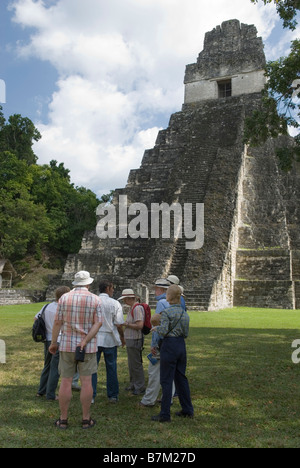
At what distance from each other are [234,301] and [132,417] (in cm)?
1271

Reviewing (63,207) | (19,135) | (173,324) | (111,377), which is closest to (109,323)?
(111,377)

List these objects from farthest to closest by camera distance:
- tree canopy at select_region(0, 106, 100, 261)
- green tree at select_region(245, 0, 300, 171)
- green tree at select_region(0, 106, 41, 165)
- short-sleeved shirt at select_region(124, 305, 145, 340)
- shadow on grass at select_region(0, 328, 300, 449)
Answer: green tree at select_region(0, 106, 41, 165), tree canopy at select_region(0, 106, 100, 261), green tree at select_region(245, 0, 300, 171), short-sleeved shirt at select_region(124, 305, 145, 340), shadow on grass at select_region(0, 328, 300, 449)

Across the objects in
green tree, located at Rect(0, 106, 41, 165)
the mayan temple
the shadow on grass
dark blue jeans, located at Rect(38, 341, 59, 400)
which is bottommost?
the shadow on grass

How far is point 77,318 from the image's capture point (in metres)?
4.30

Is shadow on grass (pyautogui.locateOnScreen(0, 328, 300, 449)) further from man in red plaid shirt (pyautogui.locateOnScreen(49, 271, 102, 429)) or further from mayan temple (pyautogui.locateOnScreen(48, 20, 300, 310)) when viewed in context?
mayan temple (pyautogui.locateOnScreen(48, 20, 300, 310))

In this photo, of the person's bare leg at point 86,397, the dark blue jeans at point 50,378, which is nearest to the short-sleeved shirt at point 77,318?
the person's bare leg at point 86,397

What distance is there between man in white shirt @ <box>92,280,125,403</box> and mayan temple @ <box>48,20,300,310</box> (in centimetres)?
907

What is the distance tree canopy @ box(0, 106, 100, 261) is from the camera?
89.3 feet

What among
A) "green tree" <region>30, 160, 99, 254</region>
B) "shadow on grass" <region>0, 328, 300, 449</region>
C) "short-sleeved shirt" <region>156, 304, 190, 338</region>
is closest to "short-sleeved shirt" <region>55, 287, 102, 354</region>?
"short-sleeved shirt" <region>156, 304, 190, 338</region>

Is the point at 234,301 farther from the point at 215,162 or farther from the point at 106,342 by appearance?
the point at 106,342

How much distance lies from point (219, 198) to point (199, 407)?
14315 mm

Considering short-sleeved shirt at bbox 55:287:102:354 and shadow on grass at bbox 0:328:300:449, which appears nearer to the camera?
shadow on grass at bbox 0:328:300:449

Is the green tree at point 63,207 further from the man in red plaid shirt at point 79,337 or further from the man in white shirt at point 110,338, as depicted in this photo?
the man in red plaid shirt at point 79,337

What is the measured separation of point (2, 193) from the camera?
28094 millimetres
